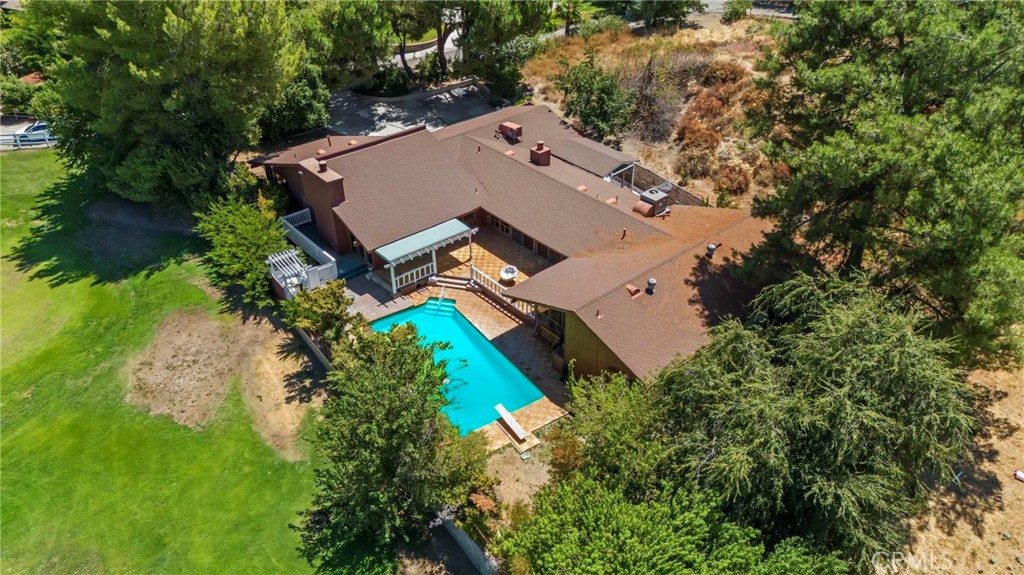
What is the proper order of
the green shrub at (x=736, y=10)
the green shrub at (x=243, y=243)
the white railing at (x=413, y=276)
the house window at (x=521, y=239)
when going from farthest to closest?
the green shrub at (x=736, y=10), the house window at (x=521, y=239), the white railing at (x=413, y=276), the green shrub at (x=243, y=243)

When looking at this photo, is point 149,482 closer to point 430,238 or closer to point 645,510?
point 430,238

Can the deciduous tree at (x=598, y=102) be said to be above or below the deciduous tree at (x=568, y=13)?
below

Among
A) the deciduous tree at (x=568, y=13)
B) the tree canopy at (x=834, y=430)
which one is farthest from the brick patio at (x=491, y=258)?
the deciduous tree at (x=568, y=13)

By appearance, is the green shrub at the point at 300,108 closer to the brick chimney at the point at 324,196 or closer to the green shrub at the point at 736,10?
the brick chimney at the point at 324,196

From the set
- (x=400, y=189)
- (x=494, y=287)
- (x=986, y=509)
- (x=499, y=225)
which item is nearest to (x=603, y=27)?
(x=499, y=225)

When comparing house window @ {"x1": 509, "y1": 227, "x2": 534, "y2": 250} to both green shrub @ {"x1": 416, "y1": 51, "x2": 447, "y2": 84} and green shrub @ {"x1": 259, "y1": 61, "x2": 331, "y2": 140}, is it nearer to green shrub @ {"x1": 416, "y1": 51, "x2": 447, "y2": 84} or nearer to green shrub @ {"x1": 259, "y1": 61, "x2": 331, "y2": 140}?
green shrub @ {"x1": 259, "y1": 61, "x2": 331, "y2": 140}

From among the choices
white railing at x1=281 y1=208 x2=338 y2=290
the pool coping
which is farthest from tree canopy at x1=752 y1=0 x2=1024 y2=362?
white railing at x1=281 y1=208 x2=338 y2=290

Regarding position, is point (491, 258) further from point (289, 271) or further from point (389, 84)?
point (389, 84)
